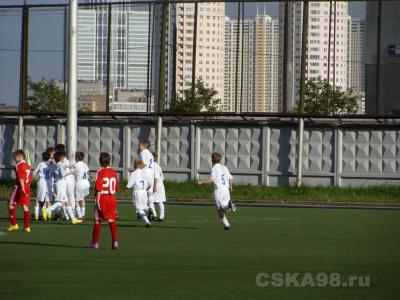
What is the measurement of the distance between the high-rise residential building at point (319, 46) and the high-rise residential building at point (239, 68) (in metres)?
1.62

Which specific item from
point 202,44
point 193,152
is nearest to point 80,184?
point 193,152

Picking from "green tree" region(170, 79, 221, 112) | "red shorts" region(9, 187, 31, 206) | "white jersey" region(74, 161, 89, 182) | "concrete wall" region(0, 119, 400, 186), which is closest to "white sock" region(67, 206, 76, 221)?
"white jersey" region(74, 161, 89, 182)

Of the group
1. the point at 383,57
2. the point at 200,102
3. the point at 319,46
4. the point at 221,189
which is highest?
the point at 319,46

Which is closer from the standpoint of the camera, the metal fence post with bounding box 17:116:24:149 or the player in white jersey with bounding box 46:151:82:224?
the player in white jersey with bounding box 46:151:82:224

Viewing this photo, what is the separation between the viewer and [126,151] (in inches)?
1949

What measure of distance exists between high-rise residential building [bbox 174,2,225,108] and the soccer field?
22.1 m

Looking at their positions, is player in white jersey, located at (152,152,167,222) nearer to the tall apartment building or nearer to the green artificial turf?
the green artificial turf

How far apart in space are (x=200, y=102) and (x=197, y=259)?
107 ft

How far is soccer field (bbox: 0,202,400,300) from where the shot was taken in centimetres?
1419

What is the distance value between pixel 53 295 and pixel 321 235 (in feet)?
36.4

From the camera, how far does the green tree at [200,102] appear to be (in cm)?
5062

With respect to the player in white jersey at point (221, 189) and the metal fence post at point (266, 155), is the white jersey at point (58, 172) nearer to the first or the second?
the player in white jersey at point (221, 189)

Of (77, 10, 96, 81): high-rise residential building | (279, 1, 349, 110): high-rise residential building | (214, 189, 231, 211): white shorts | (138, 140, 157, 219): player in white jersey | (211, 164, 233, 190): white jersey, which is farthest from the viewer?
(77, 10, 96, 81): high-rise residential building

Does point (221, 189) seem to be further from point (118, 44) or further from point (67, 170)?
point (118, 44)
